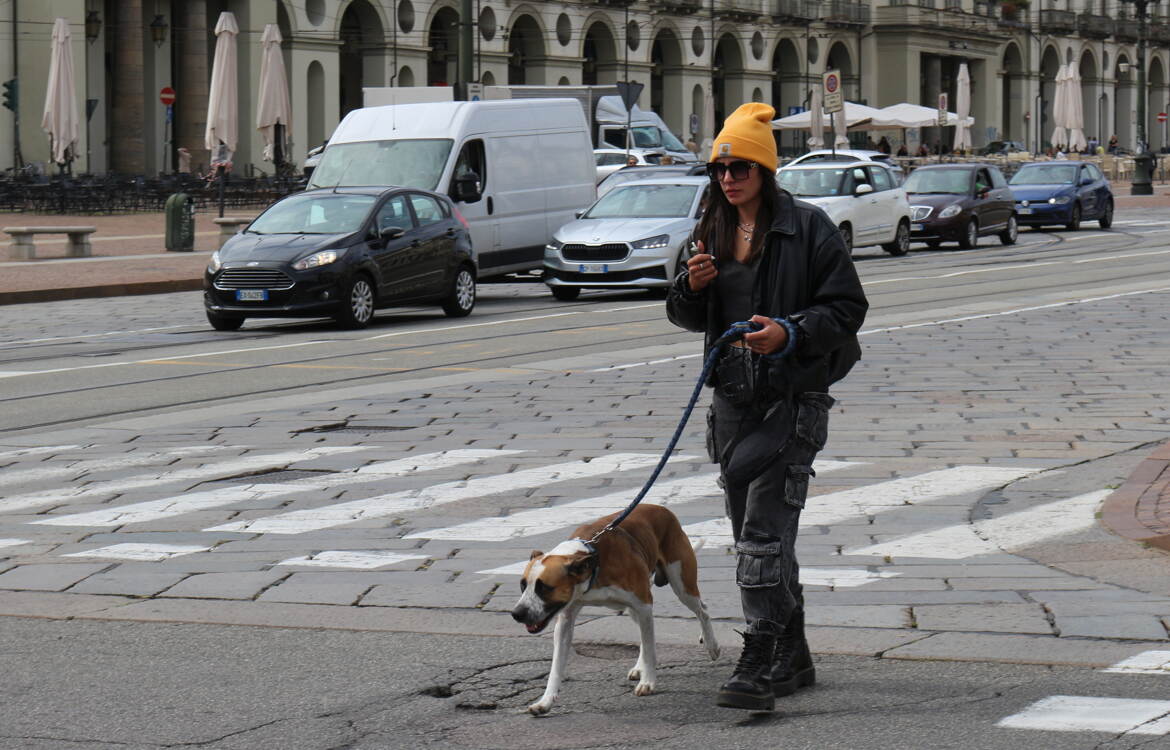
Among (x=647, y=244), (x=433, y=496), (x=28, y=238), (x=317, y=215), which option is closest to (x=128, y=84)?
(x=28, y=238)

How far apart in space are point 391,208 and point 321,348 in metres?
3.32

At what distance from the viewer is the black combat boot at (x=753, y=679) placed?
5.28m

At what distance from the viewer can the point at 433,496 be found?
9180 mm

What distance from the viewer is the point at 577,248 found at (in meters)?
22.6

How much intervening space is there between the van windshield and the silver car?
1.75 meters

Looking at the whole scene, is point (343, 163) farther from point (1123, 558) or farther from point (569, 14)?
point (569, 14)

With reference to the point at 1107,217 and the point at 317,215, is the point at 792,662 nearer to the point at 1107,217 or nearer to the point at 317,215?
the point at 317,215

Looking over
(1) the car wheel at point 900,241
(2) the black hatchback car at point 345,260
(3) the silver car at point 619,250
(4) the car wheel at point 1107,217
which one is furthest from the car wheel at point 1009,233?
(2) the black hatchback car at point 345,260

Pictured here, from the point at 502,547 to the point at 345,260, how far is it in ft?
36.9

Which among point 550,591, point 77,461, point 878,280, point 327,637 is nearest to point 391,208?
point 878,280

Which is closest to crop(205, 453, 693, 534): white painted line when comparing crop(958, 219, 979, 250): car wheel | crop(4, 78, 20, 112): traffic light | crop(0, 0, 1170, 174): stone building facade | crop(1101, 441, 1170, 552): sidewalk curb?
crop(1101, 441, 1170, 552): sidewalk curb

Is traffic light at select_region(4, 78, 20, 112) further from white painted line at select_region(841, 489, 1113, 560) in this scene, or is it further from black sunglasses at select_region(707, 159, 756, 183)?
black sunglasses at select_region(707, 159, 756, 183)

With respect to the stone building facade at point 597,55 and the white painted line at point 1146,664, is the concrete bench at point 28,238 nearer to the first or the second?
the stone building facade at point 597,55

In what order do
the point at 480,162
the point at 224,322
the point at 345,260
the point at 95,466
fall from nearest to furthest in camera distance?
the point at 95,466
the point at 345,260
the point at 224,322
the point at 480,162
